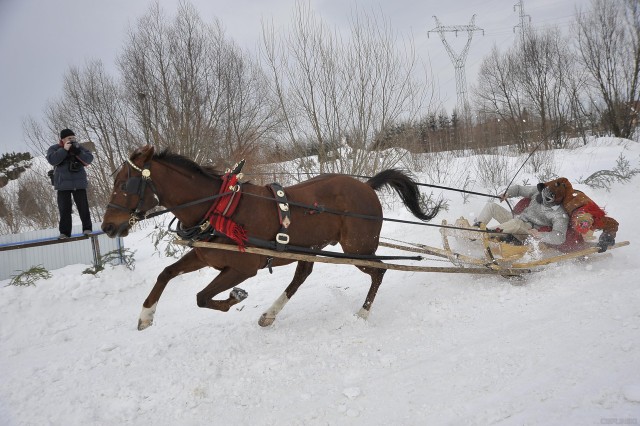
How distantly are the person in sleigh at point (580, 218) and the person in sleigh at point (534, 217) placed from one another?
7 centimetres

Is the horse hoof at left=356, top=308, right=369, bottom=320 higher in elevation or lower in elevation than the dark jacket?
lower

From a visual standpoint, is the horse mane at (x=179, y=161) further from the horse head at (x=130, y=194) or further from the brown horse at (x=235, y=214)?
the horse head at (x=130, y=194)

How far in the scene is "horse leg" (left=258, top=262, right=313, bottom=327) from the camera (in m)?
3.71

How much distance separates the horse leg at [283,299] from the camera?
3.71 meters

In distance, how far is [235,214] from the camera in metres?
3.21

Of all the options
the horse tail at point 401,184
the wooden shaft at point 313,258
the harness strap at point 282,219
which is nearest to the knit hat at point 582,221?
the wooden shaft at point 313,258

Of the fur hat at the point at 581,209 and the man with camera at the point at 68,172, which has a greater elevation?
the man with camera at the point at 68,172

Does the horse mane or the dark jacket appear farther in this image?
the dark jacket

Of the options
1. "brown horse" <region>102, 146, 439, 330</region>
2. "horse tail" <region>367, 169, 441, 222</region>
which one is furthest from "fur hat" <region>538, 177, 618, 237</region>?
"brown horse" <region>102, 146, 439, 330</region>

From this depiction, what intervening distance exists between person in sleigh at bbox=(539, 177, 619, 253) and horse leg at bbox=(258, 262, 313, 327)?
311 cm

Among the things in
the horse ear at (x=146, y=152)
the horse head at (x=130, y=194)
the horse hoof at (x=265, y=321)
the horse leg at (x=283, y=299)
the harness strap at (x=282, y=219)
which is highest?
the horse ear at (x=146, y=152)

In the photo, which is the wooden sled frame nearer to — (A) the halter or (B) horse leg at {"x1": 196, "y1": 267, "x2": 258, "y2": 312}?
(B) horse leg at {"x1": 196, "y1": 267, "x2": 258, "y2": 312}

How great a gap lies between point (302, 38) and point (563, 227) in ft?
19.5

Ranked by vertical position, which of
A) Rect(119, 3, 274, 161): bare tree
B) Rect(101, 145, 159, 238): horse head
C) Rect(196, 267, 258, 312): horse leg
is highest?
Rect(119, 3, 274, 161): bare tree
